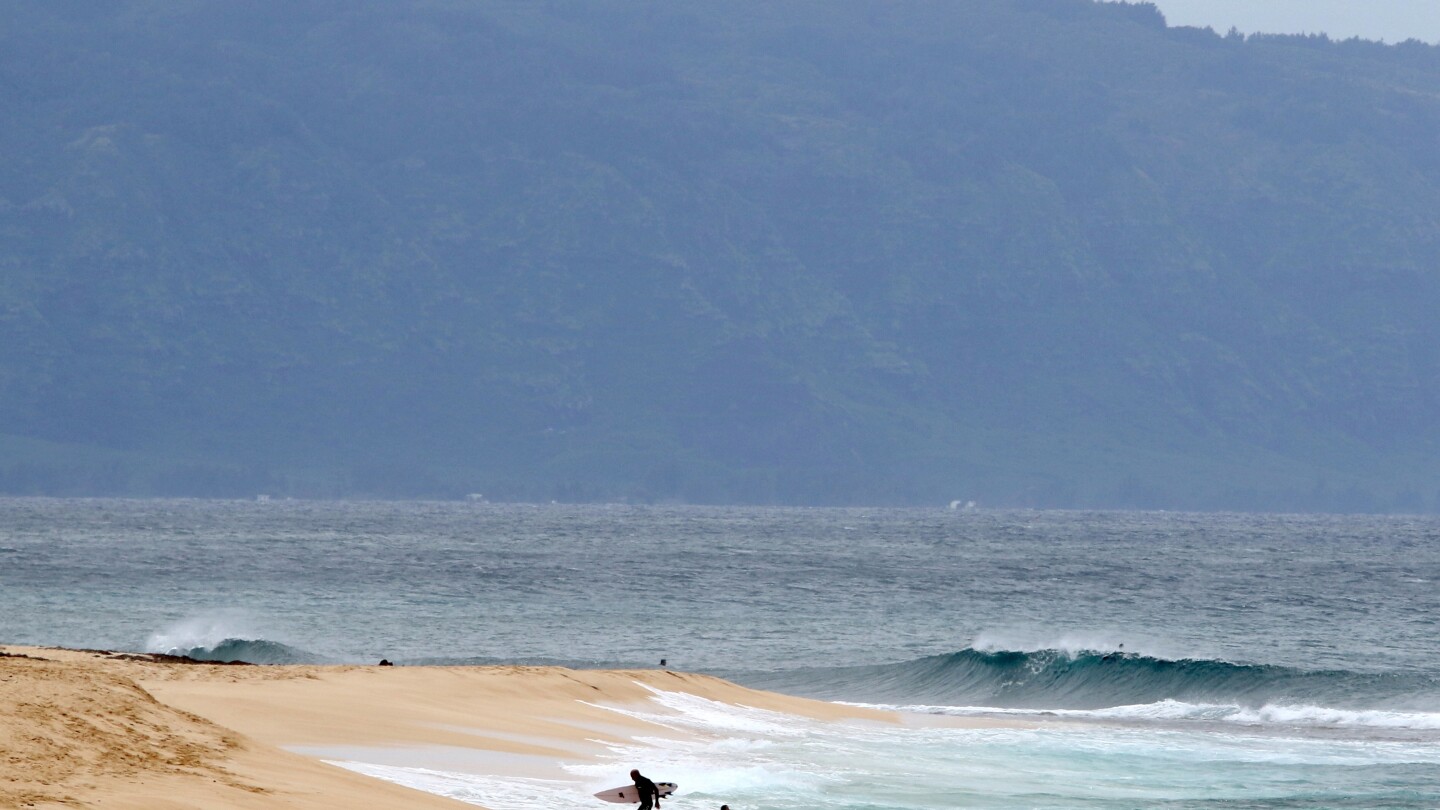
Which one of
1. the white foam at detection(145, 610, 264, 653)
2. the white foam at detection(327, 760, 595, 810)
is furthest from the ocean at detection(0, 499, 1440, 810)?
the white foam at detection(145, 610, 264, 653)

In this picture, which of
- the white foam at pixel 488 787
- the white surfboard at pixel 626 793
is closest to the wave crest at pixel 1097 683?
the white surfboard at pixel 626 793

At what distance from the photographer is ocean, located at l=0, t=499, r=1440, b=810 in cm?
2931

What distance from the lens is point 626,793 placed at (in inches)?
990

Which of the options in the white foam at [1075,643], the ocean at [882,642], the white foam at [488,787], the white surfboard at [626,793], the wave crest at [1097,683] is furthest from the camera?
the white foam at [1075,643]

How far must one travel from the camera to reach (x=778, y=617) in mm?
68375

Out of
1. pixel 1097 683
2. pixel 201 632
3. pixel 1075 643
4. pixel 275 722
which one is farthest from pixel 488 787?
pixel 1075 643

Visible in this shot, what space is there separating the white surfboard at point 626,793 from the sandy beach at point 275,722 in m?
2.30

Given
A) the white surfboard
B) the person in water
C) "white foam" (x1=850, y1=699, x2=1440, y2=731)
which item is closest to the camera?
the person in water

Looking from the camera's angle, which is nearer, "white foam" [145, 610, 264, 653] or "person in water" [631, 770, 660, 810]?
"person in water" [631, 770, 660, 810]

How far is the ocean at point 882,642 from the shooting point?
96.2 feet

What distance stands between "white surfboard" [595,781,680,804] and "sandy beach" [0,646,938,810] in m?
2.30

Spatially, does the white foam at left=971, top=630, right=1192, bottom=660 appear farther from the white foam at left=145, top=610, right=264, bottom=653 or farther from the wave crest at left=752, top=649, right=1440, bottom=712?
the white foam at left=145, top=610, right=264, bottom=653

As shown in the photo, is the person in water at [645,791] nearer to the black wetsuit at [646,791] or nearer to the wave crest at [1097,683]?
the black wetsuit at [646,791]

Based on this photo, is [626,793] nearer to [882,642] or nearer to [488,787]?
[488,787]
